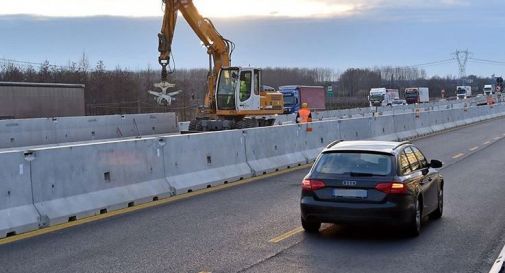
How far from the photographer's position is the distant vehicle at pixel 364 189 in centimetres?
827

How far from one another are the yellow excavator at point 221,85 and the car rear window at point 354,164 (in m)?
18.4

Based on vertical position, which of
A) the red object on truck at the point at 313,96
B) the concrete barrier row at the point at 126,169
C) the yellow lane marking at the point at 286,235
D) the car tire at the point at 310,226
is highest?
the red object on truck at the point at 313,96

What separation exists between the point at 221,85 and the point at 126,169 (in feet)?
55.6

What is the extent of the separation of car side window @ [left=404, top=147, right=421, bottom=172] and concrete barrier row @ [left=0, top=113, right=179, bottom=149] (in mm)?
18327

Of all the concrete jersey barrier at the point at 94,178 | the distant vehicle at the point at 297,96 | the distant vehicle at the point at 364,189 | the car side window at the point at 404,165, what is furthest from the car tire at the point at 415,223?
the distant vehicle at the point at 297,96

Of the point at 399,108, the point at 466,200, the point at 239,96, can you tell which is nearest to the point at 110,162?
the point at 466,200

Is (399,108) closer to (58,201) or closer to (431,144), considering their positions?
(431,144)

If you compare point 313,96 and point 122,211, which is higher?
point 313,96

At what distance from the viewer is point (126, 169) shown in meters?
11.7

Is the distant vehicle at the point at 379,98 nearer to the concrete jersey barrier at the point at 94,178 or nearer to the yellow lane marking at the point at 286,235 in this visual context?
the concrete jersey barrier at the point at 94,178

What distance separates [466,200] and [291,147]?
25.2ft

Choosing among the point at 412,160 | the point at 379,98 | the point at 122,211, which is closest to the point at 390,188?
the point at 412,160

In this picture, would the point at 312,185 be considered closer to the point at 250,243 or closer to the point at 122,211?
the point at 250,243

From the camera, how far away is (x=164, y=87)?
26.3 meters
